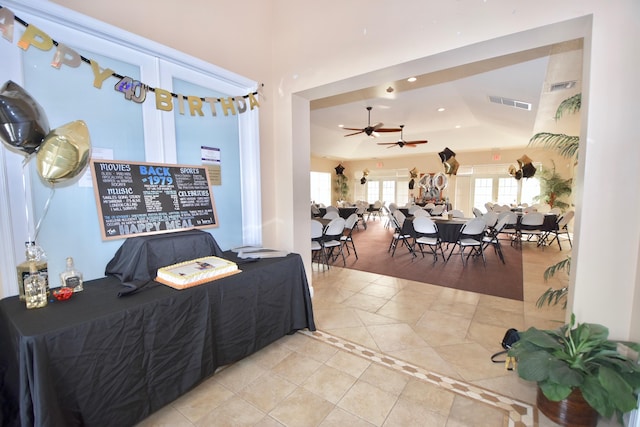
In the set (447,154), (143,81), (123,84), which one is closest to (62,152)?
(123,84)

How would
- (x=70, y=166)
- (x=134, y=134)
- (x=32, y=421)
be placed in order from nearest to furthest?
1. (x=32, y=421)
2. (x=70, y=166)
3. (x=134, y=134)

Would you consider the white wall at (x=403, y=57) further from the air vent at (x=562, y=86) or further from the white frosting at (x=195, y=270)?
the air vent at (x=562, y=86)

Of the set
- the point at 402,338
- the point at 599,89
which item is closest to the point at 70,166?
the point at 402,338

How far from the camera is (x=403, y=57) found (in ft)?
7.67

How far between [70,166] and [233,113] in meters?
1.42

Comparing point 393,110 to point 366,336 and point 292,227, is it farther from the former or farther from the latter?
point 366,336

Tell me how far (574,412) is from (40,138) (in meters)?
3.25

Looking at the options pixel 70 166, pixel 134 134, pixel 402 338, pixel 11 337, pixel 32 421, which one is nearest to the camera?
pixel 32 421

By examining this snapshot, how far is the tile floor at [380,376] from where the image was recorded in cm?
169

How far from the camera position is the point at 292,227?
3.23m

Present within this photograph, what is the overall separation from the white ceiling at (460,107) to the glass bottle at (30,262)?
4.78m

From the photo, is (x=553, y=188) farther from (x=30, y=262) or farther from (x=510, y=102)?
(x=30, y=262)

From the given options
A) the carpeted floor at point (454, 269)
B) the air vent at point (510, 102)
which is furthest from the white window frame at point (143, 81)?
the air vent at point (510, 102)

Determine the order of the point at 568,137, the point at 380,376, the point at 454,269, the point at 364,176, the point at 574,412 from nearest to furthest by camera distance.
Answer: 1. the point at 574,412
2. the point at 380,376
3. the point at 568,137
4. the point at 454,269
5. the point at 364,176
